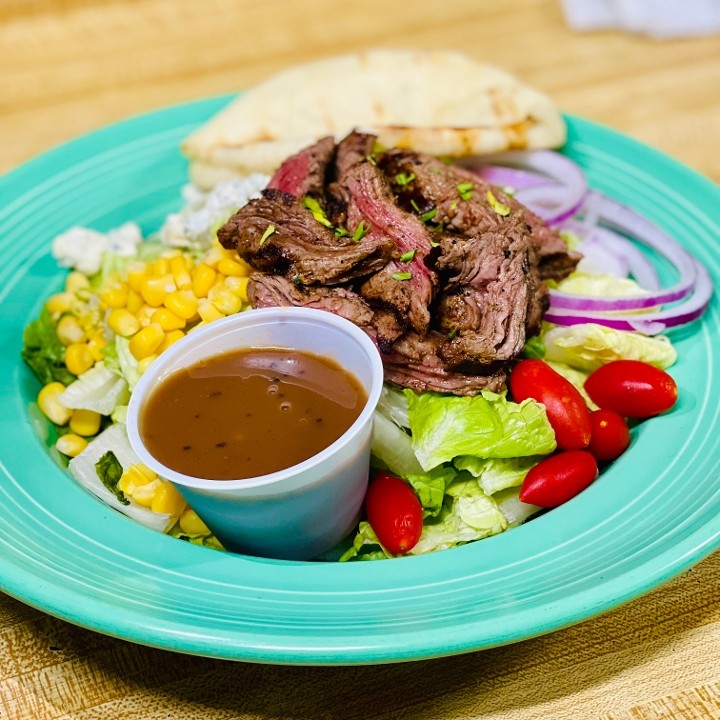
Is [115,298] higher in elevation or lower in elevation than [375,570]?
higher

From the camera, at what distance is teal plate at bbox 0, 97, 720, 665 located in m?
2.66

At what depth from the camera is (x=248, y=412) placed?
3160mm

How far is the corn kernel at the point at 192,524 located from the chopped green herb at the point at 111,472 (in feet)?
0.83

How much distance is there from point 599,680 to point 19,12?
7.59m

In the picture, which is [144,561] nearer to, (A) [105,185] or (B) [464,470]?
(B) [464,470]

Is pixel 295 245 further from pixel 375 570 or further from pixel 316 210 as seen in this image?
pixel 375 570

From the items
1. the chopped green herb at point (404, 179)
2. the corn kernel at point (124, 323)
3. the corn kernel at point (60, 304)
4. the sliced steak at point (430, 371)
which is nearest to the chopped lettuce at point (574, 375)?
the sliced steak at point (430, 371)

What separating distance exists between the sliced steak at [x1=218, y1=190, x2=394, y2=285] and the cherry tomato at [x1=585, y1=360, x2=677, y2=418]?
1.14m

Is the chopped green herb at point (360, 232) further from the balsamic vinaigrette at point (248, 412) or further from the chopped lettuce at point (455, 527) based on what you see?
the chopped lettuce at point (455, 527)

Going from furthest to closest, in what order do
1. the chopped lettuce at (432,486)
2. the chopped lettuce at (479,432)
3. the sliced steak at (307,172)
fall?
the sliced steak at (307,172) < the chopped lettuce at (432,486) < the chopped lettuce at (479,432)

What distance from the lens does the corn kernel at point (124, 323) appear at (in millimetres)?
3992

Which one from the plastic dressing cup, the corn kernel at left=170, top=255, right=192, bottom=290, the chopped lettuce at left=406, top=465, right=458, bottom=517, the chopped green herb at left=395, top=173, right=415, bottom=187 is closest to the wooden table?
the plastic dressing cup

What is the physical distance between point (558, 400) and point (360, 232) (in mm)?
1108

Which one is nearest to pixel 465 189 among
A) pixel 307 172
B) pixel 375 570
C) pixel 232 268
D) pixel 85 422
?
pixel 307 172
